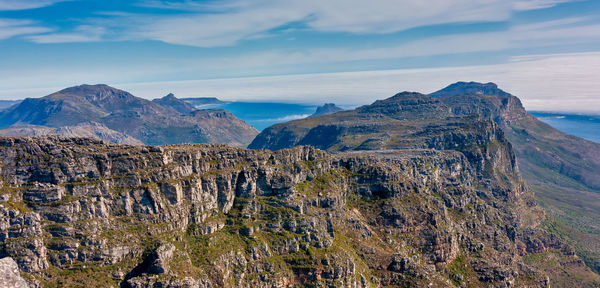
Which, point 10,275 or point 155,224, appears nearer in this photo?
point 10,275

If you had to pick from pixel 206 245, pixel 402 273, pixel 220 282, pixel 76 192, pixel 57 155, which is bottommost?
pixel 402 273

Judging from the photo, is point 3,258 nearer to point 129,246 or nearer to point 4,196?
point 4,196

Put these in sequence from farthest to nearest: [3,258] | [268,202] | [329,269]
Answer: [268,202]
[329,269]
[3,258]

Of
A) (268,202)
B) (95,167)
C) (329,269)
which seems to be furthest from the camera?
(268,202)

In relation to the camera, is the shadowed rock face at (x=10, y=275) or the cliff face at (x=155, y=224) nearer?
the shadowed rock face at (x=10, y=275)

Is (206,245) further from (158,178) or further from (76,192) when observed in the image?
(76,192)

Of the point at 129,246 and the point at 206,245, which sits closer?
the point at 129,246

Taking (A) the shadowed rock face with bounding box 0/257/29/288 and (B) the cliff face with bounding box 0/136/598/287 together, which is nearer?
(A) the shadowed rock face with bounding box 0/257/29/288

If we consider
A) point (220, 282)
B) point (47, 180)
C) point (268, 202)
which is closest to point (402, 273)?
point (268, 202)

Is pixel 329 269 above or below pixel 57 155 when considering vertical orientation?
below

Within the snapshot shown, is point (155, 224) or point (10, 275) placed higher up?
point (155, 224)
